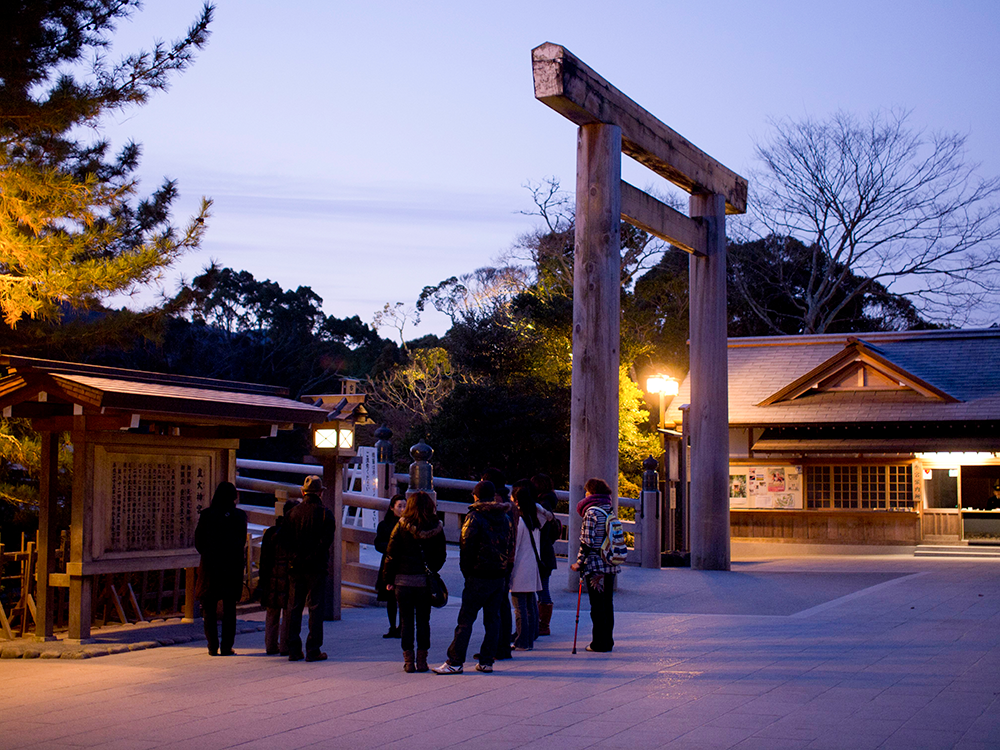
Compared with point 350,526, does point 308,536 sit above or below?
above

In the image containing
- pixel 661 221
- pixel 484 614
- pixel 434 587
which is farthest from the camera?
pixel 661 221

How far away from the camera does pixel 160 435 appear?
11047 mm

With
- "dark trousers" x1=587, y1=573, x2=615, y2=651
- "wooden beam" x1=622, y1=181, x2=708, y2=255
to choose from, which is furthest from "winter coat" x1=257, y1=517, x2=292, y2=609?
"wooden beam" x1=622, y1=181, x2=708, y2=255

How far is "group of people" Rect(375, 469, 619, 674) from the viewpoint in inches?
340

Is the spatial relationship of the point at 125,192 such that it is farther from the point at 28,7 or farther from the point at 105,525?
the point at 105,525

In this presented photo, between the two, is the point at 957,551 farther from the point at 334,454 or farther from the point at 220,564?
the point at 220,564

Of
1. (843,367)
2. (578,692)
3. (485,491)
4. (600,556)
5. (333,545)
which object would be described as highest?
(843,367)

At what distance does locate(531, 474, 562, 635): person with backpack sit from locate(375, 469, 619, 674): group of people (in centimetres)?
66

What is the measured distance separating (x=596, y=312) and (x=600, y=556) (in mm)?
5465

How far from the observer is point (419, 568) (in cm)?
873

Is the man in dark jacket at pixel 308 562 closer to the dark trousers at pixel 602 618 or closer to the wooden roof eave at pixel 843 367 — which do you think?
the dark trousers at pixel 602 618

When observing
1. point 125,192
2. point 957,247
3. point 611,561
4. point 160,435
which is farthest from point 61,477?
point 957,247

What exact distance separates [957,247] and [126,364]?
29.3 meters

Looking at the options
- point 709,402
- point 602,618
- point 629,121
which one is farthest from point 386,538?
point 709,402
